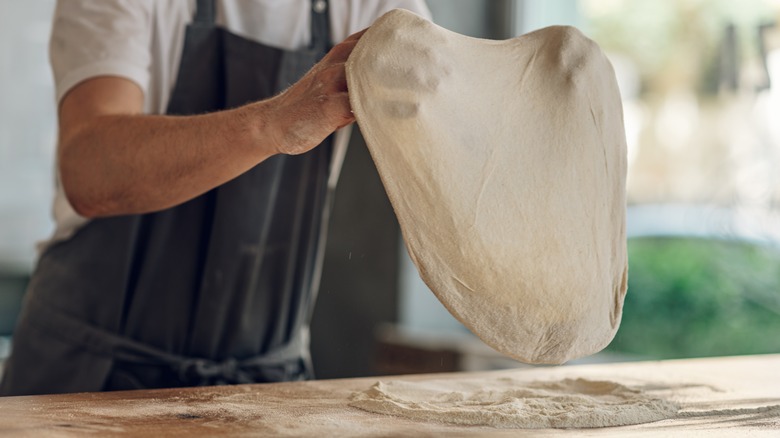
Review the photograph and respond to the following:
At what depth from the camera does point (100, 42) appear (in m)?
1.46

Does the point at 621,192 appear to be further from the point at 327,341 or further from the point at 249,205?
the point at 327,341

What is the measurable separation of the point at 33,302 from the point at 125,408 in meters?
0.61

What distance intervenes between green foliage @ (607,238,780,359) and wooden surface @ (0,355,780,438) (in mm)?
3434

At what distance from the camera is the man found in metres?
1.45

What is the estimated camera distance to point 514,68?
4.07 ft

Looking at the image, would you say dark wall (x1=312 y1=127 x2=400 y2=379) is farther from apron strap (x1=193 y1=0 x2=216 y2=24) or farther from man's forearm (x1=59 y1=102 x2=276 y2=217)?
man's forearm (x1=59 y1=102 x2=276 y2=217)

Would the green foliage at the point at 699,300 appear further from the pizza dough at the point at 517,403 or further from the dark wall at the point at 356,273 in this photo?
the pizza dough at the point at 517,403

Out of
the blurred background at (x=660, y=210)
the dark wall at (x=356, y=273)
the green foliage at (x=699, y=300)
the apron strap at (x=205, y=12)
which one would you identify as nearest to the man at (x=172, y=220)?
the apron strap at (x=205, y=12)

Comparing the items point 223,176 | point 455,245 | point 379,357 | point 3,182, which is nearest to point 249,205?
point 223,176

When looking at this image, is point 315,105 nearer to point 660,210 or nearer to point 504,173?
point 504,173

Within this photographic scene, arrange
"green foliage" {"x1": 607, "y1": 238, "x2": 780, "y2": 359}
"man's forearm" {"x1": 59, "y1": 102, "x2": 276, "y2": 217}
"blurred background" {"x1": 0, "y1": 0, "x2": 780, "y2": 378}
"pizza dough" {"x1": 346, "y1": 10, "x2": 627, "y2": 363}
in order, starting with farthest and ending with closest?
"green foliage" {"x1": 607, "y1": 238, "x2": 780, "y2": 359} → "blurred background" {"x1": 0, "y1": 0, "x2": 780, "y2": 378} → "man's forearm" {"x1": 59, "y1": 102, "x2": 276, "y2": 217} → "pizza dough" {"x1": 346, "y1": 10, "x2": 627, "y2": 363}

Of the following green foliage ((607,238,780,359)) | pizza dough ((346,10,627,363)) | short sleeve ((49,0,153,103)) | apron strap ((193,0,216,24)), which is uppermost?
apron strap ((193,0,216,24))

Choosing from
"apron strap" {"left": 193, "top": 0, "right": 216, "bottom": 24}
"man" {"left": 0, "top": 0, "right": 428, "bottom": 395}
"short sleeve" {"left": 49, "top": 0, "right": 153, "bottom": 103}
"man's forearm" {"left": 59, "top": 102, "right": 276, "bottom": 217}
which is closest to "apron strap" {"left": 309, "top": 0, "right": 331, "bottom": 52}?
"man" {"left": 0, "top": 0, "right": 428, "bottom": 395}

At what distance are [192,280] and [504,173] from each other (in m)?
0.69
